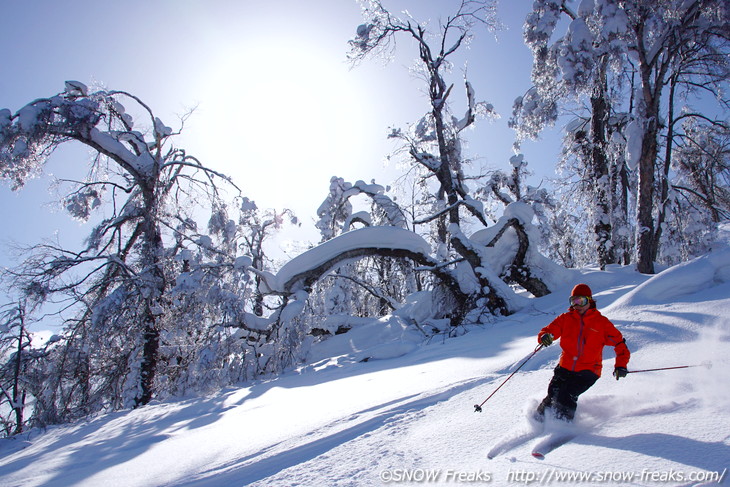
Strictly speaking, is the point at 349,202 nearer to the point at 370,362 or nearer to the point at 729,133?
the point at 370,362

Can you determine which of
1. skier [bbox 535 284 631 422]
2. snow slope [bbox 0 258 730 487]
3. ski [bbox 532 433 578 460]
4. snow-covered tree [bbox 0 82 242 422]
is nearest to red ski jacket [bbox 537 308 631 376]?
skier [bbox 535 284 631 422]

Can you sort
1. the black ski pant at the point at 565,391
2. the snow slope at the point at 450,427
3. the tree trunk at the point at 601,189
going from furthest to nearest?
the tree trunk at the point at 601,189 → the black ski pant at the point at 565,391 → the snow slope at the point at 450,427

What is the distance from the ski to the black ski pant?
0.53 ft

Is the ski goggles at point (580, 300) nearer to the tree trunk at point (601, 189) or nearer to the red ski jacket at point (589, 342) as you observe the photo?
the red ski jacket at point (589, 342)

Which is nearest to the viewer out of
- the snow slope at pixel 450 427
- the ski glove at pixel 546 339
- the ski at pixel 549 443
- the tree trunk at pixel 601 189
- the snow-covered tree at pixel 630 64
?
the snow slope at pixel 450 427

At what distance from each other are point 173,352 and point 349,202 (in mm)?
10427

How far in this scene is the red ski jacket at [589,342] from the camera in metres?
2.76

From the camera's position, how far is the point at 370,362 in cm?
666

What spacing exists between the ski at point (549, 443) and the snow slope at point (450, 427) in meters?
0.04

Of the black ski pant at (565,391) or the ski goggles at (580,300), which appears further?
the ski goggles at (580,300)

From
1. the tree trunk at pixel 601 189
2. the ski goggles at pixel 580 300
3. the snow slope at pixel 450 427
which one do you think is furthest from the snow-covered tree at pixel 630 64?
the ski goggles at pixel 580 300

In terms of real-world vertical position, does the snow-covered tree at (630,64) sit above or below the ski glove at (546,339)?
above

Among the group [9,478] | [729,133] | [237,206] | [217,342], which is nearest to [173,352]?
[217,342]

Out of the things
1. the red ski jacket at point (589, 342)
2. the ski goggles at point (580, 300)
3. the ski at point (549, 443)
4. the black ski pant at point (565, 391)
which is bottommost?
the ski at point (549, 443)
